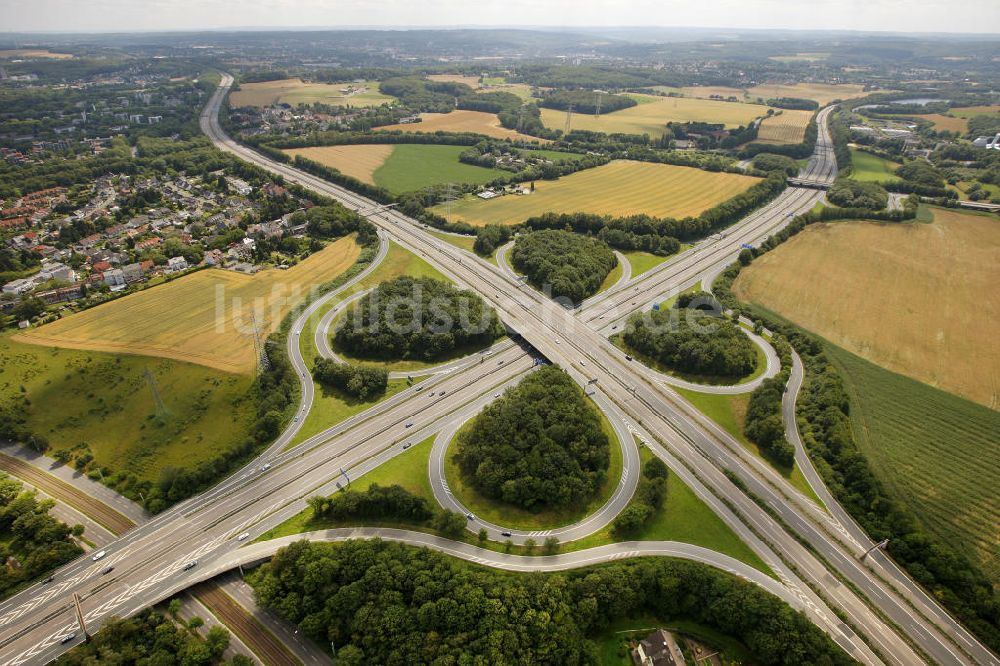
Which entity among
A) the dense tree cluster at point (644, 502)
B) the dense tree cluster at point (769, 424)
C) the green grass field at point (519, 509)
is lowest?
the green grass field at point (519, 509)

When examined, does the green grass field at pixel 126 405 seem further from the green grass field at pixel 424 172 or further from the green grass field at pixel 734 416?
the green grass field at pixel 424 172

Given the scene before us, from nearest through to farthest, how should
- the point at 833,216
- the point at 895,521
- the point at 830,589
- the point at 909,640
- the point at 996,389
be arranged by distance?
the point at 909,640, the point at 830,589, the point at 895,521, the point at 996,389, the point at 833,216

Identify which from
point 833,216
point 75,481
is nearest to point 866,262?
point 833,216

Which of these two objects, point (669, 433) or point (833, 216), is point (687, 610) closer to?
point (669, 433)

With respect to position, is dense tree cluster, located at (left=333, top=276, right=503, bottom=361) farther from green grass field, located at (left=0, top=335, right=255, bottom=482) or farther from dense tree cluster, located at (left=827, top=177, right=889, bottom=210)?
dense tree cluster, located at (left=827, top=177, right=889, bottom=210)

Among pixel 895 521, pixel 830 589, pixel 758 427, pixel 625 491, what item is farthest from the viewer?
pixel 758 427

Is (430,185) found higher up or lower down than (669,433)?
higher up

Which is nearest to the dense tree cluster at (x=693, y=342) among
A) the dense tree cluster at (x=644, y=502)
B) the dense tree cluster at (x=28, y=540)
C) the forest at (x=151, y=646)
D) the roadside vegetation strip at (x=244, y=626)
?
the dense tree cluster at (x=644, y=502)
